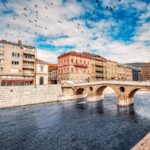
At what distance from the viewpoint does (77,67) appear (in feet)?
256

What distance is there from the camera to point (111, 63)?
339 ft

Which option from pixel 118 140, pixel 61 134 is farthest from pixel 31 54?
pixel 118 140

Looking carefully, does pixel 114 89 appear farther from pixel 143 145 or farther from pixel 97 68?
pixel 143 145

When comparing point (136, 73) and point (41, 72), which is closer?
point (41, 72)

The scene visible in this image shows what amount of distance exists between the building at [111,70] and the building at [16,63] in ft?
161

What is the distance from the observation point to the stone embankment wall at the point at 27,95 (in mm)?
48344

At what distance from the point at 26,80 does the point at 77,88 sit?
19422mm

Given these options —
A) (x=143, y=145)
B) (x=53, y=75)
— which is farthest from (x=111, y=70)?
(x=143, y=145)

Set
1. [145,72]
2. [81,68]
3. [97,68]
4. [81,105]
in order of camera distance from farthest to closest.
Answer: [145,72]
[97,68]
[81,68]
[81,105]

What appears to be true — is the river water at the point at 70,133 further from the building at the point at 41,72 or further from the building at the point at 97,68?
the building at the point at 97,68

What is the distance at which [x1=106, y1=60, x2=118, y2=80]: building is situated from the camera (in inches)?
3924

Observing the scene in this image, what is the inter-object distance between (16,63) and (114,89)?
32.9 m

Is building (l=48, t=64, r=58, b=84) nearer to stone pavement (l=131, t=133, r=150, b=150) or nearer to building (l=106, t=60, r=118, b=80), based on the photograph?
building (l=106, t=60, r=118, b=80)

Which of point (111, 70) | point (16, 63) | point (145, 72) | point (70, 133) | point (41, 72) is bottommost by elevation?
point (70, 133)
